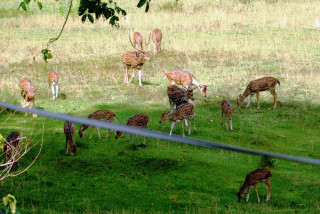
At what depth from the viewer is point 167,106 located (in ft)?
42.2

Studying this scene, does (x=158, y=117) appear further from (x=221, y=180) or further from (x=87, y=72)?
(x=87, y=72)

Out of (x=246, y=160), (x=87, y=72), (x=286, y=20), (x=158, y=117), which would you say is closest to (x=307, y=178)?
(x=246, y=160)

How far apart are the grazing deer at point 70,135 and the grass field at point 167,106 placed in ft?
0.44

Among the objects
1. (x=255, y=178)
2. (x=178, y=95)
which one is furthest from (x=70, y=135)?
(x=255, y=178)

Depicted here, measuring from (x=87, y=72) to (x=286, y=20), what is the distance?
1031 centimetres

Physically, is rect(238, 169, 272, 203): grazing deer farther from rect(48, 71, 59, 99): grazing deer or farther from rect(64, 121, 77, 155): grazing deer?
rect(48, 71, 59, 99): grazing deer

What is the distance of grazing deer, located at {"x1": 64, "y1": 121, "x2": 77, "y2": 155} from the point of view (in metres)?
9.24

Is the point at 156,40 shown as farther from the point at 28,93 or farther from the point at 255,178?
the point at 255,178

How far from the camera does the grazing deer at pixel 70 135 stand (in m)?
9.24

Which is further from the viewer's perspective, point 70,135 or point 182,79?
point 182,79

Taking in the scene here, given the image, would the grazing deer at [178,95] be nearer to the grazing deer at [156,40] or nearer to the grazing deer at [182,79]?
the grazing deer at [182,79]

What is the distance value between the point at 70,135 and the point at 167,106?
156 inches

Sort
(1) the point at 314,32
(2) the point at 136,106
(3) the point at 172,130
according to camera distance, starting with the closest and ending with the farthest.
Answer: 1. (3) the point at 172,130
2. (2) the point at 136,106
3. (1) the point at 314,32

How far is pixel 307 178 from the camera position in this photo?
28.7 feet
